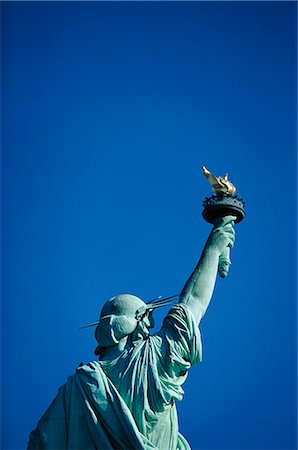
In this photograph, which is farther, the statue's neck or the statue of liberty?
the statue's neck

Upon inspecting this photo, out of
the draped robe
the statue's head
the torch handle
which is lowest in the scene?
the draped robe

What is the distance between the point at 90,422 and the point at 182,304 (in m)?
2.71

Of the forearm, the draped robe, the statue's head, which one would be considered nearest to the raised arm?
the forearm

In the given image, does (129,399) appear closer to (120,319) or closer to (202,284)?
(120,319)

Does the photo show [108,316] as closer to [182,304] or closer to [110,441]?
[182,304]

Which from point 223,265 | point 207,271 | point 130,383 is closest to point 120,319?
point 130,383

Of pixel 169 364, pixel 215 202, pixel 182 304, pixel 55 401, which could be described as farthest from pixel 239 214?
pixel 55 401

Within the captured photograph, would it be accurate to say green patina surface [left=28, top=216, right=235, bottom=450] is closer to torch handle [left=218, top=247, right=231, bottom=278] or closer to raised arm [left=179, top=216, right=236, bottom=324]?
raised arm [left=179, top=216, right=236, bottom=324]

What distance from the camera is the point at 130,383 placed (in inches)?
635

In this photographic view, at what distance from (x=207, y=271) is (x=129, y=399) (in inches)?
119

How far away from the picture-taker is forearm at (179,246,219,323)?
17.4 meters

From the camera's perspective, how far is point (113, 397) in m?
15.8

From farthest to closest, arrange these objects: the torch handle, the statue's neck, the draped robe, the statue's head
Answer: the torch handle < the statue's head < the statue's neck < the draped robe

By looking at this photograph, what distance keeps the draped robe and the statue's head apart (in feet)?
0.88
